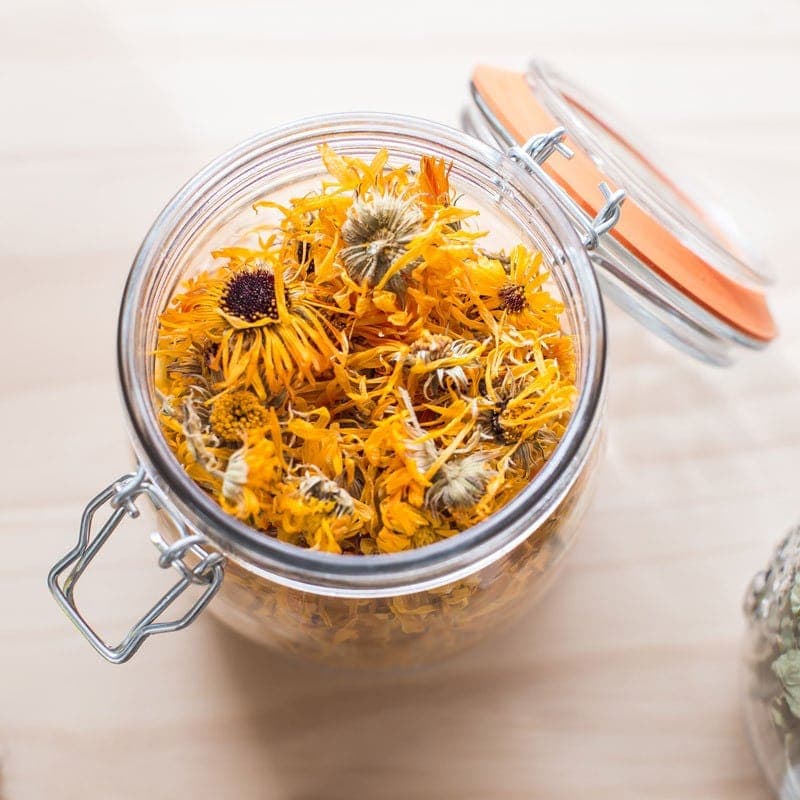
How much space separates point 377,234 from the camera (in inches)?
21.3

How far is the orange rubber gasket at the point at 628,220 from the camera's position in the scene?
25.6 inches

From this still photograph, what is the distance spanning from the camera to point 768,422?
0.85 meters

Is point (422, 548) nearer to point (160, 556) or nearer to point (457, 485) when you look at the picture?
point (457, 485)

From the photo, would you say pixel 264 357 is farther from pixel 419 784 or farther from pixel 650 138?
pixel 650 138

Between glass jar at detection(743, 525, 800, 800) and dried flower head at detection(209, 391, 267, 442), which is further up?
dried flower head at detection(209, 391, 267, 442)

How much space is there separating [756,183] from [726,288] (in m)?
0.25

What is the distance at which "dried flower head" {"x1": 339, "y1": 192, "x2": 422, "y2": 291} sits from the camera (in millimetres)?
535

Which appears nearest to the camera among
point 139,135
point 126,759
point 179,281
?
point 179,281

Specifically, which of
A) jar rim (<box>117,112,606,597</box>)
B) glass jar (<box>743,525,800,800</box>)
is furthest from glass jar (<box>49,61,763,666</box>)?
glass jar (<box>743,525,800,800</box>)

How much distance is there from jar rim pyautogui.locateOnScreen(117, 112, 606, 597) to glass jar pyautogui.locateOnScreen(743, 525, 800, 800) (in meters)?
0.24

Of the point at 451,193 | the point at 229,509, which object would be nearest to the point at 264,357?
the point at 229,509

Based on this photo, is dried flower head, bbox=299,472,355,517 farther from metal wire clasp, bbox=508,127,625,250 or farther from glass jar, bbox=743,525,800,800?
glass jar, bbox=743,525,800,800

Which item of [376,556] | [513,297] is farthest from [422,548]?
[513,297]

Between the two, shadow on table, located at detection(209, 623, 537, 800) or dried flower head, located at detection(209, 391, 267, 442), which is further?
shadow on table, located at detection(209, 623, 537, 800)
